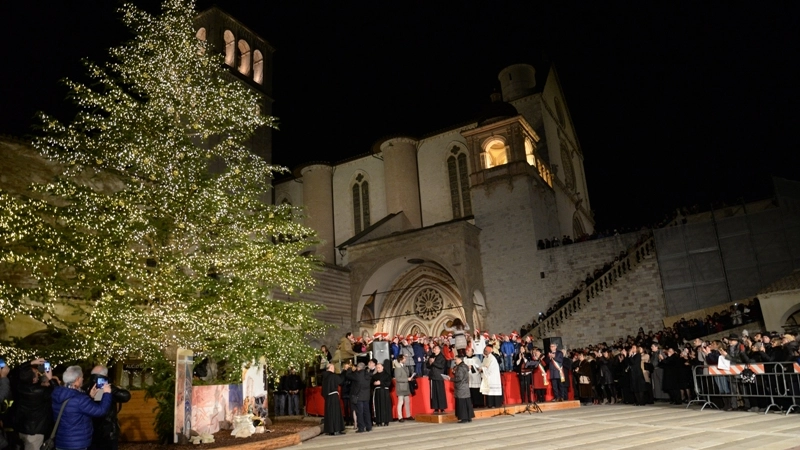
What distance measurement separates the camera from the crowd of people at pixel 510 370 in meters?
10.4

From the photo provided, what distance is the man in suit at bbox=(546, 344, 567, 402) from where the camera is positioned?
13711mm

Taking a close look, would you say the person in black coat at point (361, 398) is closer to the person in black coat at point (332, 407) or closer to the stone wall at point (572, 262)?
the person in black coat at point (332, 407)

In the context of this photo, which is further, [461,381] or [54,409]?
[461,381]

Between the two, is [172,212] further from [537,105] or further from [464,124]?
[537,105]

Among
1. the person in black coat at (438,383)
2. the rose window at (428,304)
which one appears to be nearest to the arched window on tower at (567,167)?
the rose window at (428,304)

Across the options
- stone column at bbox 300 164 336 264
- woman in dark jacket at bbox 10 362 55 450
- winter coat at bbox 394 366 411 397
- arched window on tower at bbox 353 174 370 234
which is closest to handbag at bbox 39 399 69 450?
woman in dark jacket at bbox 10 362 55 450

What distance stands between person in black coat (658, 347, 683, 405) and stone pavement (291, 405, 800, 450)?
1712 mm

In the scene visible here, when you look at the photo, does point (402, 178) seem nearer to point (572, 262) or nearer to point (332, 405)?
point (572, 262)

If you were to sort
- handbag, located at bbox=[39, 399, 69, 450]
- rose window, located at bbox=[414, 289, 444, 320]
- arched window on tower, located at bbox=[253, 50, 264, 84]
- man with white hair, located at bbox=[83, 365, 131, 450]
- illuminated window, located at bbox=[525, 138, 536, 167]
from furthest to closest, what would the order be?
arched window on tower, located at bbox=[253, 50, 264, 84], rose window, located at bbox=[414, 289, 444, 320], illuminated window, located at bbox=[525, 138, 536, 167], man with white hair, located at bbox=[83, 365, 131, 450], handbag, located at bbox=[39, 399, 69, 450]

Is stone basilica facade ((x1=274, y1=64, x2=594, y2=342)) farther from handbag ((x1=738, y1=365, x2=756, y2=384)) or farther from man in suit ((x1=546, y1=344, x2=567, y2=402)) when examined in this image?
handbag ((x1=738, y1=365, x2=756, y2=384))

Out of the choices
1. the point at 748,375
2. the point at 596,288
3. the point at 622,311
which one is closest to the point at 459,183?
the point at 596,288

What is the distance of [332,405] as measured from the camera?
10.1 metres

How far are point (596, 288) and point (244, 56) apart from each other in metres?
21.2

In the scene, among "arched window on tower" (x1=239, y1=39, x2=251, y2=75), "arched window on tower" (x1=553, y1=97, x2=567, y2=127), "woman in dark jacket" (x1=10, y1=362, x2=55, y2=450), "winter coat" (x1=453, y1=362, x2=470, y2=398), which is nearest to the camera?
"woman in dark jacket" (x1=10, y1=362, x2=55, y2=450)
